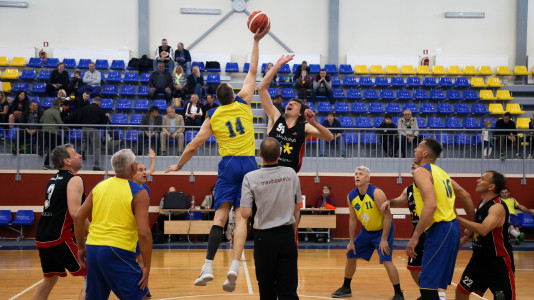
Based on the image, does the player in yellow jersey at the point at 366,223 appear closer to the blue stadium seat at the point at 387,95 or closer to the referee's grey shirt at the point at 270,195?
the referee's grey shirt at the point at 270,195

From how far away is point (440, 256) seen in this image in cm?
620

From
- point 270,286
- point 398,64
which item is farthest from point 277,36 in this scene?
point 270,286

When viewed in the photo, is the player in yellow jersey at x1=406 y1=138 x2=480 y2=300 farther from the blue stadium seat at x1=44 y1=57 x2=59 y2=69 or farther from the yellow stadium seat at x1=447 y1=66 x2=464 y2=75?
the blue stadium seat at x1=44 y1=57 x2=59 y2=69

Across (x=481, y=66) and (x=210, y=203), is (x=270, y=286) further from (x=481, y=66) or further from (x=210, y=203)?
(x=481, y=66)

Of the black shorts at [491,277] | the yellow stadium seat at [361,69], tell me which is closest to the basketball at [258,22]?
the black shorts at [491,277]

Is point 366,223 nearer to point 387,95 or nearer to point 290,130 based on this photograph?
point 290,130

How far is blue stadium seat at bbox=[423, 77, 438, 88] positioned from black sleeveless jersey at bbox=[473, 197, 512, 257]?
46.7ft

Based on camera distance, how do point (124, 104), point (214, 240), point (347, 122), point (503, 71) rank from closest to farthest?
point (214, 240) → point (347, 122) → point (124, 104) → point (503, 71)

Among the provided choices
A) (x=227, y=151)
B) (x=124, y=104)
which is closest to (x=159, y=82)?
(x=124, y=104)

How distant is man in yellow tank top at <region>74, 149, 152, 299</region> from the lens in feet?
17.4

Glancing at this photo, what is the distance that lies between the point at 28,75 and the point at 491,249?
16936 millimetres

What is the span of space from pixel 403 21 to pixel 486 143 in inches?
346

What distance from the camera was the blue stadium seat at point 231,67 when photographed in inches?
824

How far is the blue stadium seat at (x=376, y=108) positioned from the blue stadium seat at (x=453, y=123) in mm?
2016
